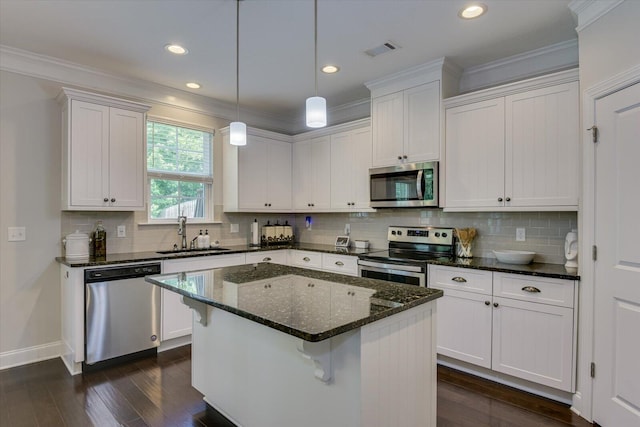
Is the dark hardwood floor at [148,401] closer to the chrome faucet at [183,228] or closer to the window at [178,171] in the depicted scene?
the chrome faucet at [183,228]

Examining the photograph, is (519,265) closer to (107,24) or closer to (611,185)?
(611,185)

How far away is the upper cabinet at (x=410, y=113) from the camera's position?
337cm

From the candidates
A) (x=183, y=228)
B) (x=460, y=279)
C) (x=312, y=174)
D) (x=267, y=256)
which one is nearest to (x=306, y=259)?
(x=267, y=256)

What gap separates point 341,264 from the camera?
13.0ft

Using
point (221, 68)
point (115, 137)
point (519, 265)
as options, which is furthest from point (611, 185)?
point (115, 137)

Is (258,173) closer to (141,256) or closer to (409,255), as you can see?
(141,256)

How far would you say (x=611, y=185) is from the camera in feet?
7.11

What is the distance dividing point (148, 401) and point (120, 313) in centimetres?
97

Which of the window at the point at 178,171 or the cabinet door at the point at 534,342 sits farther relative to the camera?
the window at the point at 178,171

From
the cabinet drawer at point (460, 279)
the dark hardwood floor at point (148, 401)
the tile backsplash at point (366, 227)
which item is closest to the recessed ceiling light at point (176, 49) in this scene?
the tile backsplash at point (366, 227)

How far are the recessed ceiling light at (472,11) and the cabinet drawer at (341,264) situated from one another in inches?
93.8

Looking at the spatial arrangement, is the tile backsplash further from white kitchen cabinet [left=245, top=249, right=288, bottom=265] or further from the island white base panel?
the island white base panel

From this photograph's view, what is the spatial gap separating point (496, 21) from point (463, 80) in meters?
0.97

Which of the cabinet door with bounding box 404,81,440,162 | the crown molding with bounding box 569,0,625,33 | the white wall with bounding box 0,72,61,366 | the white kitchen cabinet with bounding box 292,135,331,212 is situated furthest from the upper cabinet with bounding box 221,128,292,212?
the crown molding with bounding box 569,0,625,33
